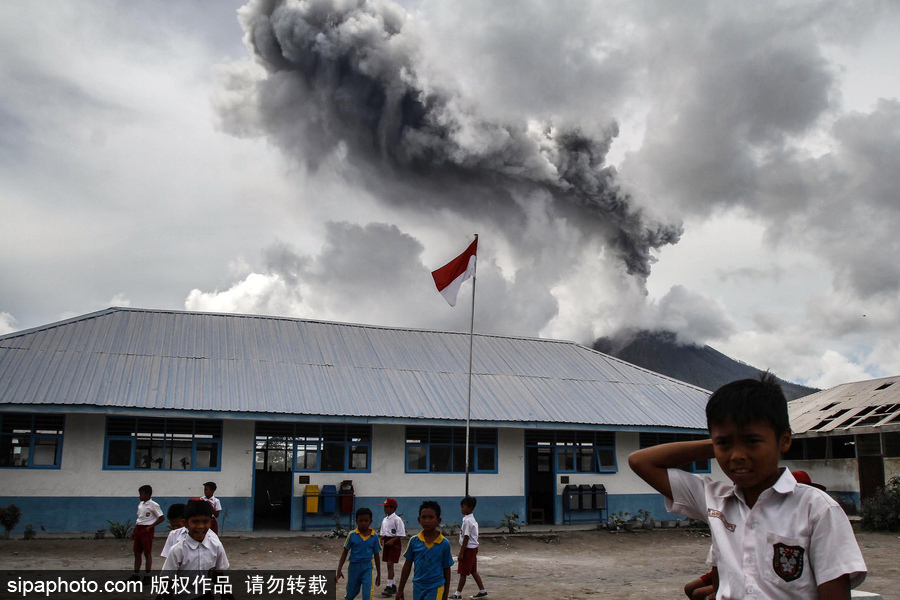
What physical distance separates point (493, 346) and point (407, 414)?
7.06 meters

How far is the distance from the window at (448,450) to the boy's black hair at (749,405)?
675 inches

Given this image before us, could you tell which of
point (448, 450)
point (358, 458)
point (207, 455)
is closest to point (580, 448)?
point (448, 450)

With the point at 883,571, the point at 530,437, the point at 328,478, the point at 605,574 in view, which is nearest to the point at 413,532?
the point at 328,478

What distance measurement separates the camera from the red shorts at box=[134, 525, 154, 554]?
10359 mm

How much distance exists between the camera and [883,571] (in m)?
13.0

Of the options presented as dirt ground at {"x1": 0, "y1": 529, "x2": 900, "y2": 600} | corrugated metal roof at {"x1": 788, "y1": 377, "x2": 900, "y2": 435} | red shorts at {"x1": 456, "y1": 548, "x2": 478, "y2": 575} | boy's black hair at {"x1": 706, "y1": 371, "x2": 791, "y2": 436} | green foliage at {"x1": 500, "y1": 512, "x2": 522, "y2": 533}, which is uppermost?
corrugated metal roof at {"x1": 788, "y1": 377, "x2": 900, "y2": 435}

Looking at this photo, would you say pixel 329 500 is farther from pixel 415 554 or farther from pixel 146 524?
pixel 415 554

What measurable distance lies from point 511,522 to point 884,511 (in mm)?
9697

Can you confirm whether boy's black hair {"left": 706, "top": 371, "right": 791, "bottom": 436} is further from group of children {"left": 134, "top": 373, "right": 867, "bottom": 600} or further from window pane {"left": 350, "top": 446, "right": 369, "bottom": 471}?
window pane {"left": 350, "top": 446, "right": 369, "bottom": 471}

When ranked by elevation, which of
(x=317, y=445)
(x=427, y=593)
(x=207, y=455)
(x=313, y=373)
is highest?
(x=313, y=373)

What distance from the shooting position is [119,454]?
16797 mm

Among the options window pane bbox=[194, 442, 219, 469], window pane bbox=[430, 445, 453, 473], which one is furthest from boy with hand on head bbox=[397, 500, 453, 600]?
window pane bbox=[430, 445, 453, 473]

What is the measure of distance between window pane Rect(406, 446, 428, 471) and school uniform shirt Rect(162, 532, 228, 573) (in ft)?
45.2

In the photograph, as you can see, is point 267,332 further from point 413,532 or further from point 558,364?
point 558,364
